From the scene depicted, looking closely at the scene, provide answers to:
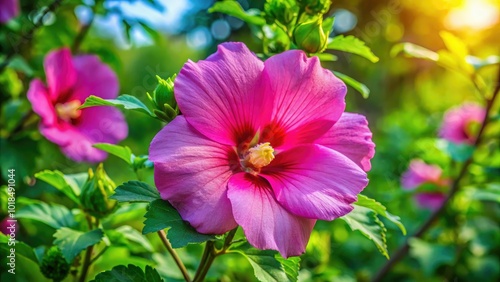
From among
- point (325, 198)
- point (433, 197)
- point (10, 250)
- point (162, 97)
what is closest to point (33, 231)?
point (10, 250)

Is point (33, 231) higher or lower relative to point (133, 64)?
higher

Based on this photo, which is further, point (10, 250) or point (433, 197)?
point (433, 197)

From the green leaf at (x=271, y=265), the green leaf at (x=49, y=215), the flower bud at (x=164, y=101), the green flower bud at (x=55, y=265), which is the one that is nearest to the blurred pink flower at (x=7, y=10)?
the green leaf at (x=49, y=215)

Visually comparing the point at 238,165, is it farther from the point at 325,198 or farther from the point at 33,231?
the point at 33,231

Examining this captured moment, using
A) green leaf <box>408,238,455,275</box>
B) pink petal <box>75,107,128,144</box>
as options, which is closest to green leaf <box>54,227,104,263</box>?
pink petal <box>75,107,128,144</box>

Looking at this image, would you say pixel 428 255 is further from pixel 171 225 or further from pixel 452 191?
pixel 171 225

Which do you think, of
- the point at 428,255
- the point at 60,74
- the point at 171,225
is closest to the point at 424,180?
the point at 428,255

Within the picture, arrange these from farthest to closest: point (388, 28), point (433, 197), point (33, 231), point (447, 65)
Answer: point (388, 28), point (433, 197), point (33, 231), point (447, 65)
